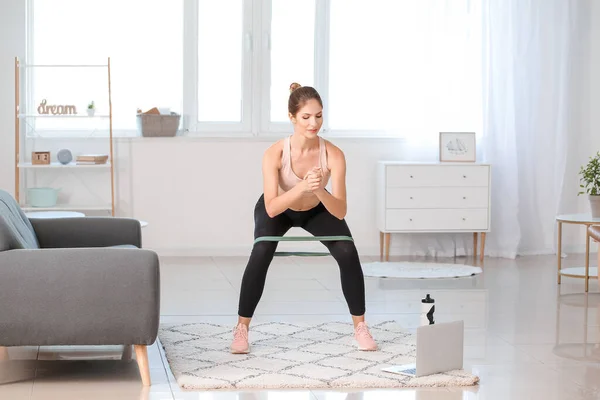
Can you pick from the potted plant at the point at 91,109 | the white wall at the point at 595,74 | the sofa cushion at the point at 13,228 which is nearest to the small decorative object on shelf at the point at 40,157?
the potted plant at the point at 91,109

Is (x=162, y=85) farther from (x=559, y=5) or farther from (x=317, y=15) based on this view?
(x=559, y=5)

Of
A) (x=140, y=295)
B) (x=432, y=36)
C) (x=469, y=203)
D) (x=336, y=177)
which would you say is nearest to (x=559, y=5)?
(x=432, y=36)

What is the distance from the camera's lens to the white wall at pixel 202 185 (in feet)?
Result: 22.8

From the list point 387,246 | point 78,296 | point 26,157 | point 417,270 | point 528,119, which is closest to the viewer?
point 78,296

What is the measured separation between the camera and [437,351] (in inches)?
139

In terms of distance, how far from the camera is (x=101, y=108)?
6.93m

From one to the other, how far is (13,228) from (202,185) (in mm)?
3525

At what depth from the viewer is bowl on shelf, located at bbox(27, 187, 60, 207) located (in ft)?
21.5

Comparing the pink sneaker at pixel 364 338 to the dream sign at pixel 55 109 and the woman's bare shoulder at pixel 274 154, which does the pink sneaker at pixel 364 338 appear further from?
the dream sign at pixel 55 109

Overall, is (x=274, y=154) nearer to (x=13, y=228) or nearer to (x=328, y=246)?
(x=328, y=246)

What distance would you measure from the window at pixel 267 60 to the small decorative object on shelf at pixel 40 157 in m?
0.45

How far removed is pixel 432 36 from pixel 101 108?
2.46m

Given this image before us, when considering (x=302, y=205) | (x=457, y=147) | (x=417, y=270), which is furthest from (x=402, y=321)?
(x=457, y=147)

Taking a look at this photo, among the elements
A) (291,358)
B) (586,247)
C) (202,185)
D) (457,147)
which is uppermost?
(457,147)
